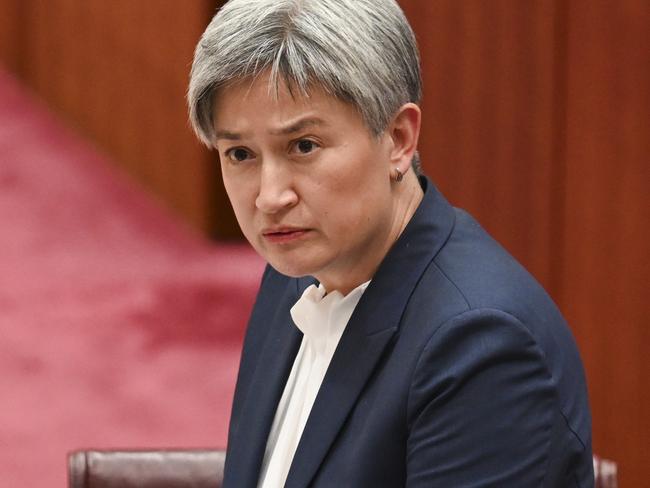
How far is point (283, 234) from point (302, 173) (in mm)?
57

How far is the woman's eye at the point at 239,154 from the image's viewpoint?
1.01 metres

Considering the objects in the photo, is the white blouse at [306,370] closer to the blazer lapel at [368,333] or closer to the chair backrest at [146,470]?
the blazer lapel at [368,333]

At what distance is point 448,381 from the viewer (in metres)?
0.91

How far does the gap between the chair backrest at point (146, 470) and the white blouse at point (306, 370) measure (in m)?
0.23

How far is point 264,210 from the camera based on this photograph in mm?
992

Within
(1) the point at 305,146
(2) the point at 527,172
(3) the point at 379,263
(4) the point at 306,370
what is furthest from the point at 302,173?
(2) the point at 527,172

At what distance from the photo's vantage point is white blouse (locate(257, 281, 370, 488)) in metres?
1.10

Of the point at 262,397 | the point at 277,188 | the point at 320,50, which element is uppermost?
the point at 320,50

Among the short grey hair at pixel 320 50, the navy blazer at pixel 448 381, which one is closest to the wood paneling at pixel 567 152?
the navy blazer at pixel 448 381

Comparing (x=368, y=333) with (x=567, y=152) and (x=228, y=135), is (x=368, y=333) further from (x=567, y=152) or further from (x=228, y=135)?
(x=567, y=152)

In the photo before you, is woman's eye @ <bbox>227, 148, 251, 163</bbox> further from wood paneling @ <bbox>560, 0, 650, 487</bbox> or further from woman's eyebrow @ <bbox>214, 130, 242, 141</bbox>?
wood paneling @ <bbox>560, 0, 650, 487</bbox>

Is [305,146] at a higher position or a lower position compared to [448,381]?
higher

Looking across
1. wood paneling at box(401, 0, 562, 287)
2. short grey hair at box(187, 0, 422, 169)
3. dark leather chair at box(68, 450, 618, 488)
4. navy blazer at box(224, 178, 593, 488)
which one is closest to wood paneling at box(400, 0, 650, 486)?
wood paneling at box(401, 0, 562, 287)

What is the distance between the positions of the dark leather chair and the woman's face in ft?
1.35
